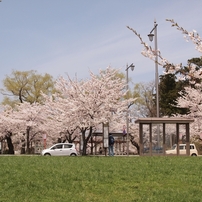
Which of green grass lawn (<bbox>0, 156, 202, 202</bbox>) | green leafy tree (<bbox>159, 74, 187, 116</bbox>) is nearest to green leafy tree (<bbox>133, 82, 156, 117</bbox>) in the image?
green leafy tree (<bbox>159, 74, 187, 116</bbox>)

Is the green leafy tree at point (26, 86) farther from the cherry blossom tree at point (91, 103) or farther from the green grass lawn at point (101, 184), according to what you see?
the green grass lawn at point (101, 184)

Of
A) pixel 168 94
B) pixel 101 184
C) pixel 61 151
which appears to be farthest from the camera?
pixel 168 94

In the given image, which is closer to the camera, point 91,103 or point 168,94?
point 91,103

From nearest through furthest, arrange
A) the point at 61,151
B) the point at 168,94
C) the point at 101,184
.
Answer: the point at 101,184
the point at 61,151
the point at 168,94

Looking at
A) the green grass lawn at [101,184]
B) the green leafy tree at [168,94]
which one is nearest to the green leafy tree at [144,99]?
the green leafy tree at [168,94]

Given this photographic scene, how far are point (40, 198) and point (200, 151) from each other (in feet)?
132

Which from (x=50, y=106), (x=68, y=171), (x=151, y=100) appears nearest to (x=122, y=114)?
(x=50, y=106)

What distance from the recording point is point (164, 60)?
19.3 feet

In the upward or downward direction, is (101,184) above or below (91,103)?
below

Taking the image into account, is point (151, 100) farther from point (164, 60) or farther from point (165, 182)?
point (164, 60)

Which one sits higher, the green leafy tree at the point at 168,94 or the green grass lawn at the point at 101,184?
the green leafy tree at the point at 168,94

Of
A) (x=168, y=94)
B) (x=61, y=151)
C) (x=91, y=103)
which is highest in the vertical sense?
(x=168, y=94)

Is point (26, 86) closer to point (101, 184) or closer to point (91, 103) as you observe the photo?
point (91, 103)

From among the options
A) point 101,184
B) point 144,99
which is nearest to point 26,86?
point 144,99
